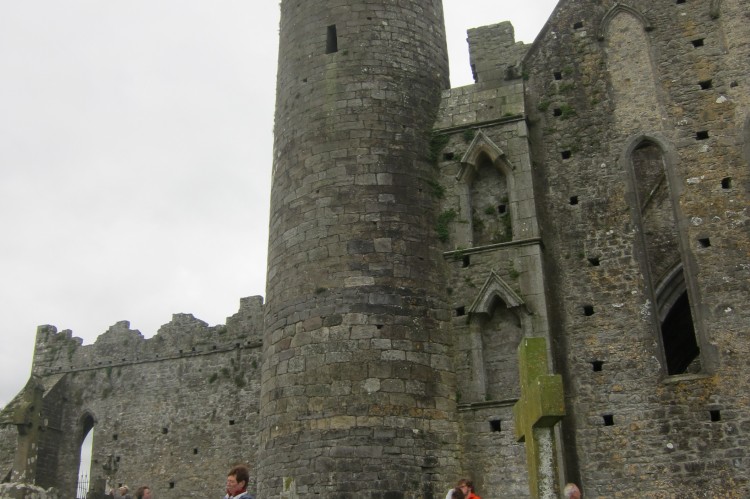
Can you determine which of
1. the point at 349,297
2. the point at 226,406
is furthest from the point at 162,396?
the point at 349,297

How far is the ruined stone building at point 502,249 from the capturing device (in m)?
10.4

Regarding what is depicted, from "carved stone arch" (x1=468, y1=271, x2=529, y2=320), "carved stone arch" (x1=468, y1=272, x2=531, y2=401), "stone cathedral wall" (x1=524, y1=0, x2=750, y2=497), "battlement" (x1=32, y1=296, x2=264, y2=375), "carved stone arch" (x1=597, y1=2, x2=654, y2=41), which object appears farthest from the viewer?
"battlement" (x1=32, y1=296, x2=264, y2=375)

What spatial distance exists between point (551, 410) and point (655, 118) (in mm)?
7057

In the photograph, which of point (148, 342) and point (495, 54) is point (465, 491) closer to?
point (495, 54)

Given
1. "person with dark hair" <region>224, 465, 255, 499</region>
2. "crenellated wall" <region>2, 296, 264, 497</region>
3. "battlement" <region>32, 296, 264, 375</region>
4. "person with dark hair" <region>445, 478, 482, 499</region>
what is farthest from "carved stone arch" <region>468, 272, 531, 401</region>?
"battlement" <region>32, 296, 264, 375</region>

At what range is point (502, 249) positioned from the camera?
11734mm

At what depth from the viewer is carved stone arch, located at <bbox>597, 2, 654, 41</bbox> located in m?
12.9

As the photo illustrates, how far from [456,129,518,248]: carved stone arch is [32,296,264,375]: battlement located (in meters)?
9.77

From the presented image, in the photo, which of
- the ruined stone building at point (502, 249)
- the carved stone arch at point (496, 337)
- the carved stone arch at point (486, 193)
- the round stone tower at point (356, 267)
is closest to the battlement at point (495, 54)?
the ruined stone building at point (502, 249)

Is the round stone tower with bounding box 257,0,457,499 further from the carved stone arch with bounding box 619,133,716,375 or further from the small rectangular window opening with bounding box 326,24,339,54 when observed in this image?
the carved stone arch with bounding box 619,133,716,375

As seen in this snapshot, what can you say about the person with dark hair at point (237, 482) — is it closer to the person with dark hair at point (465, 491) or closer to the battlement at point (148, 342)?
the person with dark hair at point (465, 491)

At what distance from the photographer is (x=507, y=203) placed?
12.2 metres

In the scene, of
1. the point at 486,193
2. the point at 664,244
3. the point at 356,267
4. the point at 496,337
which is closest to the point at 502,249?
the point at 486,193

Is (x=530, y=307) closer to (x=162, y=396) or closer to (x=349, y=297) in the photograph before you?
(x=349, y=297)
